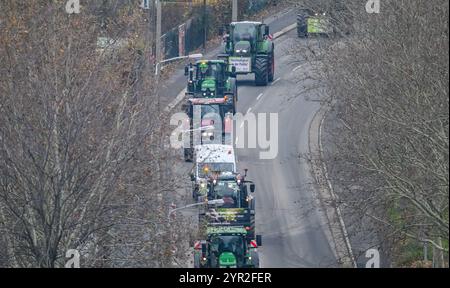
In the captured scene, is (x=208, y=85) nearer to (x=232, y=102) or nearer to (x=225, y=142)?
(x=232, y=102)

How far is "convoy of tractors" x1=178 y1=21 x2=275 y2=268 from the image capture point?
26875mm

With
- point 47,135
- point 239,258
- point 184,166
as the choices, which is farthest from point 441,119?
point 184,166

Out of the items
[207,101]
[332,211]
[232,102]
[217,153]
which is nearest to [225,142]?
[207,101]

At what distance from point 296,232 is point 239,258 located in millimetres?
6520

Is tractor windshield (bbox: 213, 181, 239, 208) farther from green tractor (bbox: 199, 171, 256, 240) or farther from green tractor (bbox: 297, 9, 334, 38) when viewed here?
green tractor (bbox: 297, 9, 334, 38)

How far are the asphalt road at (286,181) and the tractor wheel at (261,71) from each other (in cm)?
30

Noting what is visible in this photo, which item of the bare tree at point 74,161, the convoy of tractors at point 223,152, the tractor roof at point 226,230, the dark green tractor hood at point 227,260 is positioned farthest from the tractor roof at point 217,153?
the bare tree at point 74,161

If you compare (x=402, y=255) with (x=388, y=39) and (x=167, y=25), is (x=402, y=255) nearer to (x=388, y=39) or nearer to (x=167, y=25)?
(x=388, y=39)

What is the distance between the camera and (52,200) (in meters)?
20.3

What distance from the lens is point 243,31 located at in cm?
4847

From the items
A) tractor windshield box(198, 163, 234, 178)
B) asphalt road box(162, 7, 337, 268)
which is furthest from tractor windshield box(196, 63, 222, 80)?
tractor windshield box(198, 163, 234, 178)

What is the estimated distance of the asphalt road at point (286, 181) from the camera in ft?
103

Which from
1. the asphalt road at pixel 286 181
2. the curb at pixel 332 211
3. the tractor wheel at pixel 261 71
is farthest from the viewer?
the tractor wheel at pixel 261 71

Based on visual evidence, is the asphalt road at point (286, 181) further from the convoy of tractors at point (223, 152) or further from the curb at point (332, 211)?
the convoy of tractors at point (223, 152)
